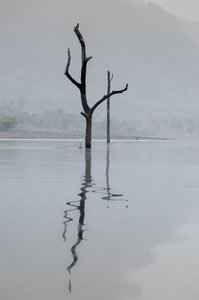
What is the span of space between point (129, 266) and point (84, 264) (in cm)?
38

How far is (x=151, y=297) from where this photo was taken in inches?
159

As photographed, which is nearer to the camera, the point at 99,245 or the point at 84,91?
the point at 99,245

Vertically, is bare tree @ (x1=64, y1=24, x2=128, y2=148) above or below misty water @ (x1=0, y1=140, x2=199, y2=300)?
above

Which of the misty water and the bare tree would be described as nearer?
the misty water

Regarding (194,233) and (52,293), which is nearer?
(52,293)

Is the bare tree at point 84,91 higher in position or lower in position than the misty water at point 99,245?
higher

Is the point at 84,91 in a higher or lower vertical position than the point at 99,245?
higher

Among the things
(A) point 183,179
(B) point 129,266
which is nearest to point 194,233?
(B) point 129,266

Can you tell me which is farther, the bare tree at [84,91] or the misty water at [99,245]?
the bare tree at [84,91]

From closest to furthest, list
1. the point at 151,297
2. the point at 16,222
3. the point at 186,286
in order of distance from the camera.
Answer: the point at 151,297 → the point at 186,286 → the point at 16,222

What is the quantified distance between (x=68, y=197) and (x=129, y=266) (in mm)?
5381

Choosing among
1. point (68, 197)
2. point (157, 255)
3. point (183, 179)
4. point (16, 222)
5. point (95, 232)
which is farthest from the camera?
point (183, 179)

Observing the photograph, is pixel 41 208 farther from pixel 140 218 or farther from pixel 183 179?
pixel 183 179

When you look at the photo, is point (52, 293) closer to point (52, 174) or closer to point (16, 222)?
point (16, 222)
